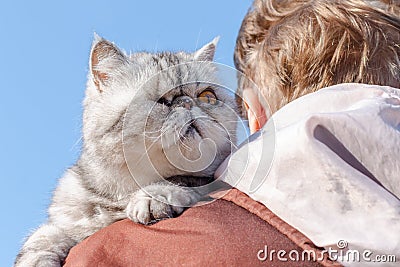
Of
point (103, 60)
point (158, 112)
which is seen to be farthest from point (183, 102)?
point (103, 60)

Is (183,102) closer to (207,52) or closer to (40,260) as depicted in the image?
(207,52)

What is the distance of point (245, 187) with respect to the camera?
46.9 inches

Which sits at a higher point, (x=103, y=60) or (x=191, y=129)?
(x=103, y=60)

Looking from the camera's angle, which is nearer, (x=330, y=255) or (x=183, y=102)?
(x=330, y=255)

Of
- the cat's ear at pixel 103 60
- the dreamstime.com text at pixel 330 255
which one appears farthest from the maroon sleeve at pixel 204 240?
the cat's ear at pixel 103 60

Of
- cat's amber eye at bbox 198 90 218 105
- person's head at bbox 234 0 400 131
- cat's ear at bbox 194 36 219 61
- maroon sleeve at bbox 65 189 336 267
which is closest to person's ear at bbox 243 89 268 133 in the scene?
person's head at bbox 234 0 400 131

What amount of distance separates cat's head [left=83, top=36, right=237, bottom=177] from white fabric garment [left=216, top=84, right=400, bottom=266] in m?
0.44

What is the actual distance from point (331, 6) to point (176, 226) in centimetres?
82

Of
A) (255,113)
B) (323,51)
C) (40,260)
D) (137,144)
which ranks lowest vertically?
(40,260)

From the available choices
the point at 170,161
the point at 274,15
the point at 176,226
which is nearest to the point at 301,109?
the point at 176,226

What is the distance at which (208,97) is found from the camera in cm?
176

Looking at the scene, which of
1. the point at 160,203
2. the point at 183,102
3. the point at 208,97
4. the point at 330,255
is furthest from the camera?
the point at 208,97

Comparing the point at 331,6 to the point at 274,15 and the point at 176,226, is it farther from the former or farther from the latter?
the point at 176,226

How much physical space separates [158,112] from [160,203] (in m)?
0.31
